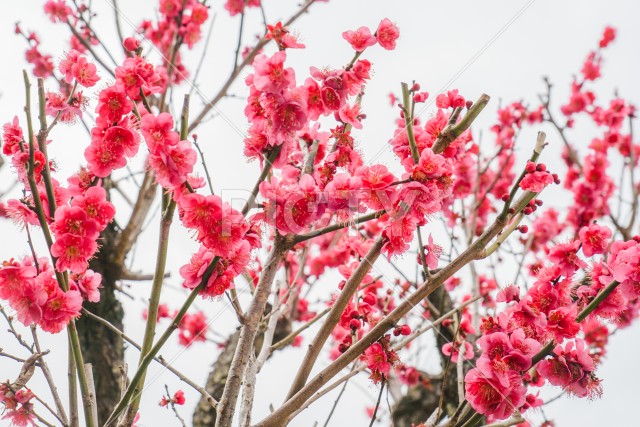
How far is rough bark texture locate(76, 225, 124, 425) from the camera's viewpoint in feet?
13.4

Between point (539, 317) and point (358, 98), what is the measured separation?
3.96 ft

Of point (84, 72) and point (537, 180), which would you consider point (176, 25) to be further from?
point (537, 180)

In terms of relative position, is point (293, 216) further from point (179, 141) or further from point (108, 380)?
point (108, 380)

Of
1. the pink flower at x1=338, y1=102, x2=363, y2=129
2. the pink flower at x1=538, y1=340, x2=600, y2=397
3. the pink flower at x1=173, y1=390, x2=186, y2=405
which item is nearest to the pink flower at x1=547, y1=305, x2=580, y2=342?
the pink flower at x1=538, y1=340, x2=600, y2=397

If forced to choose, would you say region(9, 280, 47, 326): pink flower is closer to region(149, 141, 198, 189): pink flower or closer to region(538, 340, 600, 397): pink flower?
region(149, 141, 198, 189): pink flower

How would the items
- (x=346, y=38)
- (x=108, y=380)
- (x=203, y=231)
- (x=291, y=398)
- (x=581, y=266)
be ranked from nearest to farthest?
(x=203, y=231) < (x=291, y=398) < (x=346, y=38) < (x=581, y=266) < (x=108, y=380)

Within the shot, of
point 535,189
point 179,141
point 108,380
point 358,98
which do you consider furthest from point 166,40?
point 535,189

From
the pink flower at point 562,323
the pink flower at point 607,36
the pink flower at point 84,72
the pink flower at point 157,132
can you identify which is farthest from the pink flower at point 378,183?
the pink flower at point 607,36

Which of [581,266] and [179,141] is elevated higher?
[179,141]

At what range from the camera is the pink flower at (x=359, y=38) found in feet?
7.11

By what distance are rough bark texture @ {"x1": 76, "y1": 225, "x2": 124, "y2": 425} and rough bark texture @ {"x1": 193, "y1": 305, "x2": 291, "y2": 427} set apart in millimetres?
712

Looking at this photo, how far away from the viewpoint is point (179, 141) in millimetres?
1876

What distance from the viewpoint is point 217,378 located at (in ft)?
15.1

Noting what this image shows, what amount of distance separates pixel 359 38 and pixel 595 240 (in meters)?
1.43
